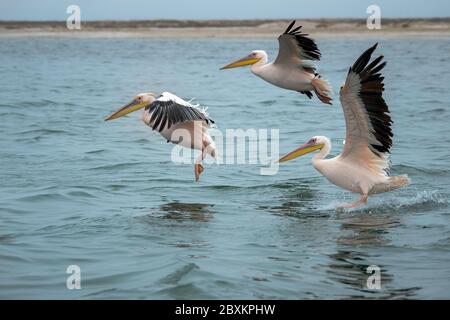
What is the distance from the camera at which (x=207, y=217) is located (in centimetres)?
731

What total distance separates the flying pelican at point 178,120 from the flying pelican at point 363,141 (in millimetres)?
1018

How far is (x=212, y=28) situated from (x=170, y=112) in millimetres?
47903

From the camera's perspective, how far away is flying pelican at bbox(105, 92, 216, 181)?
7.80 m

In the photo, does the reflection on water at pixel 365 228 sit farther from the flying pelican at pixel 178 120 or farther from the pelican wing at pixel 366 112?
the flying pelican at pixel 178 120

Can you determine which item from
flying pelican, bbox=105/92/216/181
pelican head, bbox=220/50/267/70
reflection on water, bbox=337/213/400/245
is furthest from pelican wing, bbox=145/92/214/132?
reflection on water, bbox=337/213/400/245

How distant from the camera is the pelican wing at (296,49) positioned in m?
8.05

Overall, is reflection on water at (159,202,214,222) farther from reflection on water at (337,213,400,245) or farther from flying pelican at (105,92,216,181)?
reflection on water at (337,213,400,245)

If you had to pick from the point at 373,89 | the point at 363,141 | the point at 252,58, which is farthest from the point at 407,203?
the point at 252,58

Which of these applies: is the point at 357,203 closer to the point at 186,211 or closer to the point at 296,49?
the point at 186,211

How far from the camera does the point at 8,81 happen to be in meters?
21.5

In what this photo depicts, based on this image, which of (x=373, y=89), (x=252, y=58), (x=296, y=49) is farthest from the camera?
(x=252, y=58)

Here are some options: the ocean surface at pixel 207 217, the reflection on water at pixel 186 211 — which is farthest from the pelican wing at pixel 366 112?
the reflection on water at pixel 186 211
